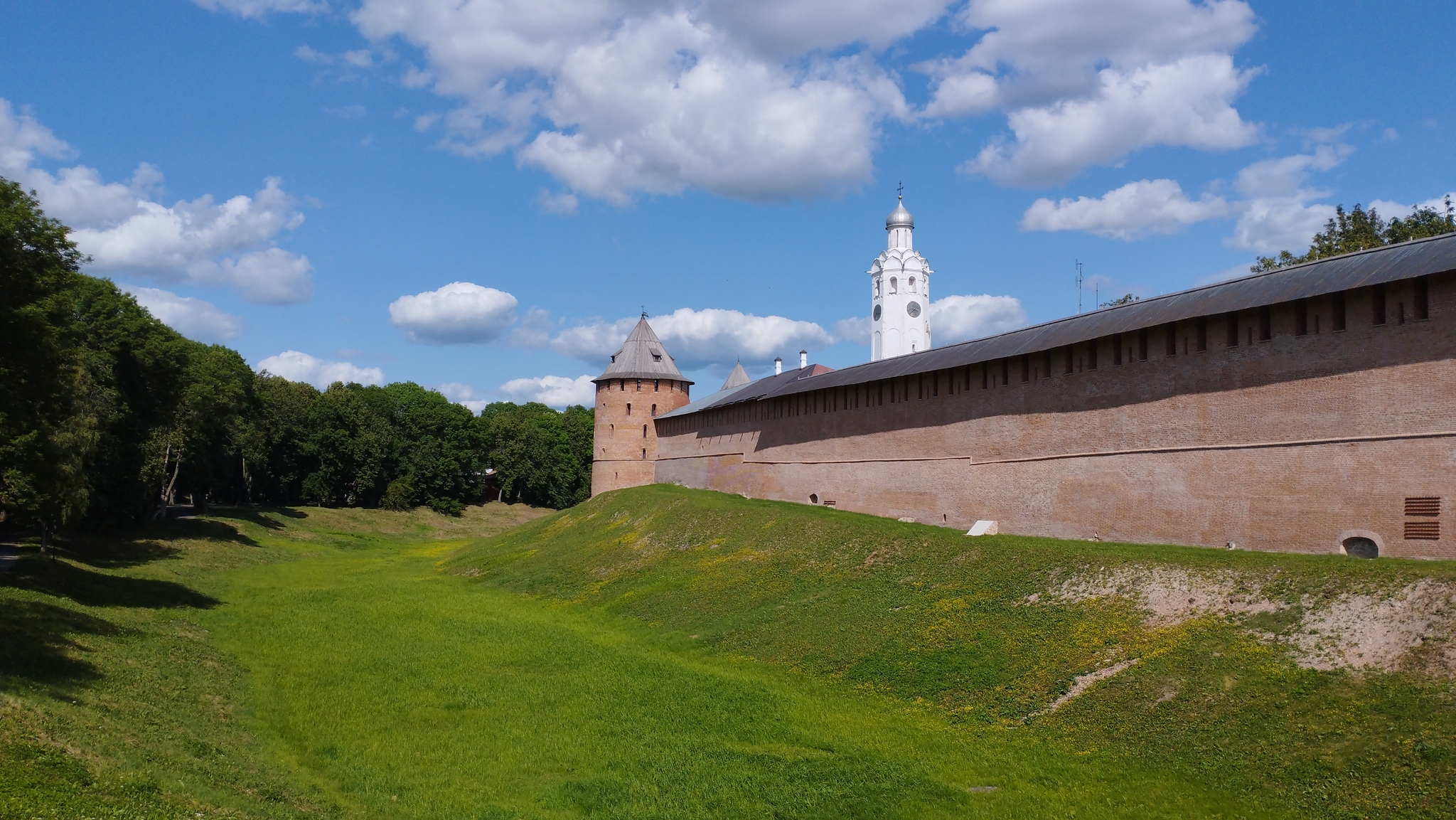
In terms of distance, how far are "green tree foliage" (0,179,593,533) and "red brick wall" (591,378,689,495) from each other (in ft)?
55.4

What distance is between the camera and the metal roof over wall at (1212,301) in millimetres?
13859

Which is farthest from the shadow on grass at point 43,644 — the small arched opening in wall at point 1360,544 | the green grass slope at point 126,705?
the small arched opening in wall at point 1360,544

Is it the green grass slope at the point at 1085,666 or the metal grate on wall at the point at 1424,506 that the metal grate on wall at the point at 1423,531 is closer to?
the metal grate on wall at the point at 1424,506

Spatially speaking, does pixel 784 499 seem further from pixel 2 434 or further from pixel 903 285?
pixel 903 285

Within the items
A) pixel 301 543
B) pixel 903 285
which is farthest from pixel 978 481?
pixel 903 285

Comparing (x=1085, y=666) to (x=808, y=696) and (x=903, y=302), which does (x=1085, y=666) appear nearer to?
(x=808, y=696)

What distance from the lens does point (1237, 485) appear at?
1575cm

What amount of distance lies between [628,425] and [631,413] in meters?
0.62

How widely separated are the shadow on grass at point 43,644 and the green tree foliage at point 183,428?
3813 mm

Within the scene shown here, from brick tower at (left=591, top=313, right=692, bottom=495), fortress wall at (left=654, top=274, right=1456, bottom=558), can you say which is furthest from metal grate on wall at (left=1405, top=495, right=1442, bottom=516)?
brick tower at (left=591, top=313, right=692, bottom=495)

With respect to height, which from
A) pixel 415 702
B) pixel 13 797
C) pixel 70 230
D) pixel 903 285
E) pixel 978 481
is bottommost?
pixel 415 702

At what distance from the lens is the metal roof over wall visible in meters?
13.9

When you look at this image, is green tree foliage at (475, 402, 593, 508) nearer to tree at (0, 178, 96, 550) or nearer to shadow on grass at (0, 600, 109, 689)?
tree at (0, 178, 96, 550)

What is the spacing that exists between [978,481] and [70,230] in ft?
62.2
